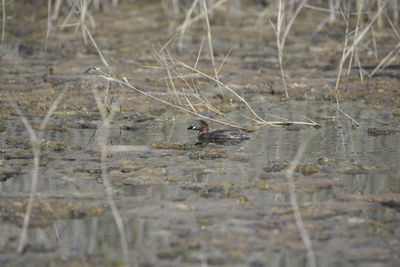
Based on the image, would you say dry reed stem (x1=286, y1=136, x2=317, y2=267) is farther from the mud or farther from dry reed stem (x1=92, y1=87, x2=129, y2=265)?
dry reed stem (x1=92, y1=87, x2=129, y2=265)

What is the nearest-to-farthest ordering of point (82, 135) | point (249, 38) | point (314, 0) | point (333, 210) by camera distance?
point (333, 210) < point (82, 135) < point (249, 38) < point (314, 0)

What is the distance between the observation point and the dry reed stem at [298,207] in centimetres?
452

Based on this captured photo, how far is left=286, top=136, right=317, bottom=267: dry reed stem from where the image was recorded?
4.52m

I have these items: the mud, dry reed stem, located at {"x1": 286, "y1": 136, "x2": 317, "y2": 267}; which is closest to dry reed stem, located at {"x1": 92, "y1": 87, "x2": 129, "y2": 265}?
the mud

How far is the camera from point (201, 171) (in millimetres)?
6383

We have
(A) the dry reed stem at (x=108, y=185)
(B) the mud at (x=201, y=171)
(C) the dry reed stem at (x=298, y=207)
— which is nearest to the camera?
(C) the dry reed stem at (x=298, y=207)

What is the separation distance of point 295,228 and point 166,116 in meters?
3.91

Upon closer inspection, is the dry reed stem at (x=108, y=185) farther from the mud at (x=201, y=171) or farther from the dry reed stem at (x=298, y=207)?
the dry reed stem at (x=298, y=207)

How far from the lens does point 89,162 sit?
6.64m

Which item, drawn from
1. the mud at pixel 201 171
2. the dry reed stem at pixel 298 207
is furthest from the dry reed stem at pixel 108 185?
the dry reed stem at pixel 298 207

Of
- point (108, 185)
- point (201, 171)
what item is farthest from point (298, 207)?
point (108, 185)

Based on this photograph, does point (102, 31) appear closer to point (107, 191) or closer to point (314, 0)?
point (314, 0)

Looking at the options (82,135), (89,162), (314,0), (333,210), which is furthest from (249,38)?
(333,210)

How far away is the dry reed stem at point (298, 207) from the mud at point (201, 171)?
0.14 ft
